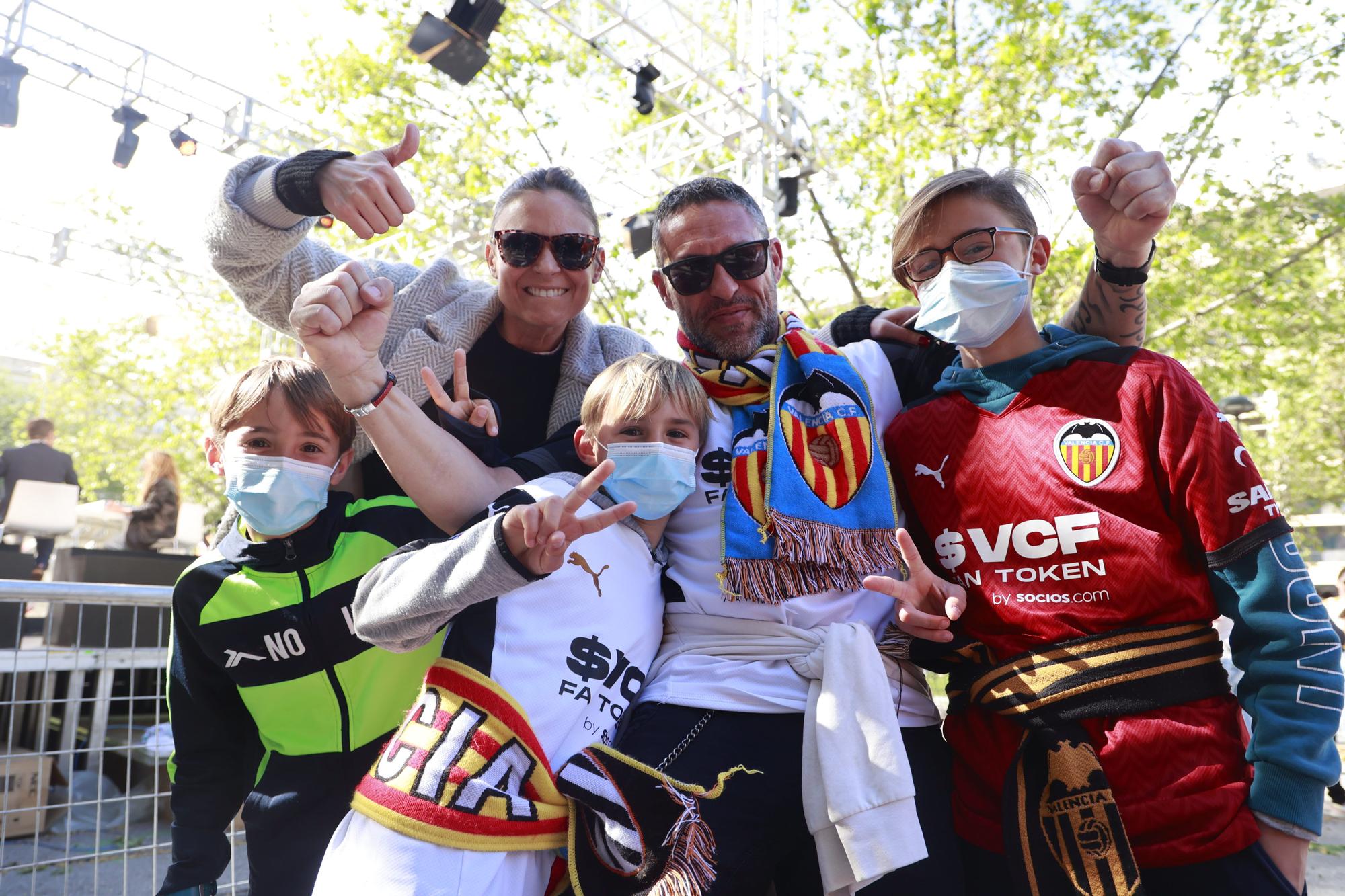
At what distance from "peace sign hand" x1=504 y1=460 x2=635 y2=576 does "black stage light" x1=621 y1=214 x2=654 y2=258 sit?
9.29m

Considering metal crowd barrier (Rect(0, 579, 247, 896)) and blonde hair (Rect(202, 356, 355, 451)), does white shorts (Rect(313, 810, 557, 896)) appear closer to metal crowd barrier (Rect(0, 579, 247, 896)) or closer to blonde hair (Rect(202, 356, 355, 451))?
blonde hair (Rect(202, 356, 355, 451))

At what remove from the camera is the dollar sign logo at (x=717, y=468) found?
212cm

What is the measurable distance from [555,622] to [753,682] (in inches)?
17.3

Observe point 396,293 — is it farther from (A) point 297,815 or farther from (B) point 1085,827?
(B) point 1085,827

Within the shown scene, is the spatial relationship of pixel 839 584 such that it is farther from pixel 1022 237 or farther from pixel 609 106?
pixel 609 106

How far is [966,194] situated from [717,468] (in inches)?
Answer: 35.2

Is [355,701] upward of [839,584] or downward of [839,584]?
downward

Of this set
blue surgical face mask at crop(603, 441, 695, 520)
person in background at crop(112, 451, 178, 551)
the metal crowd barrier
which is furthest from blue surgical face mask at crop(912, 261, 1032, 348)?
person in background at crop(112, 451, 178, 551)

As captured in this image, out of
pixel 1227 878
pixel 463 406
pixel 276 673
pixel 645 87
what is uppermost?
pixel 645 87

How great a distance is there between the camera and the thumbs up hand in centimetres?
211

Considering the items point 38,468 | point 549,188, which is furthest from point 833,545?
point 38,468

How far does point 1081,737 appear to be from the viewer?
5.71 feet

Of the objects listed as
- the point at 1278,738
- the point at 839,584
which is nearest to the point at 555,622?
the point at 839,584

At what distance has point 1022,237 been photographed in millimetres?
2129
